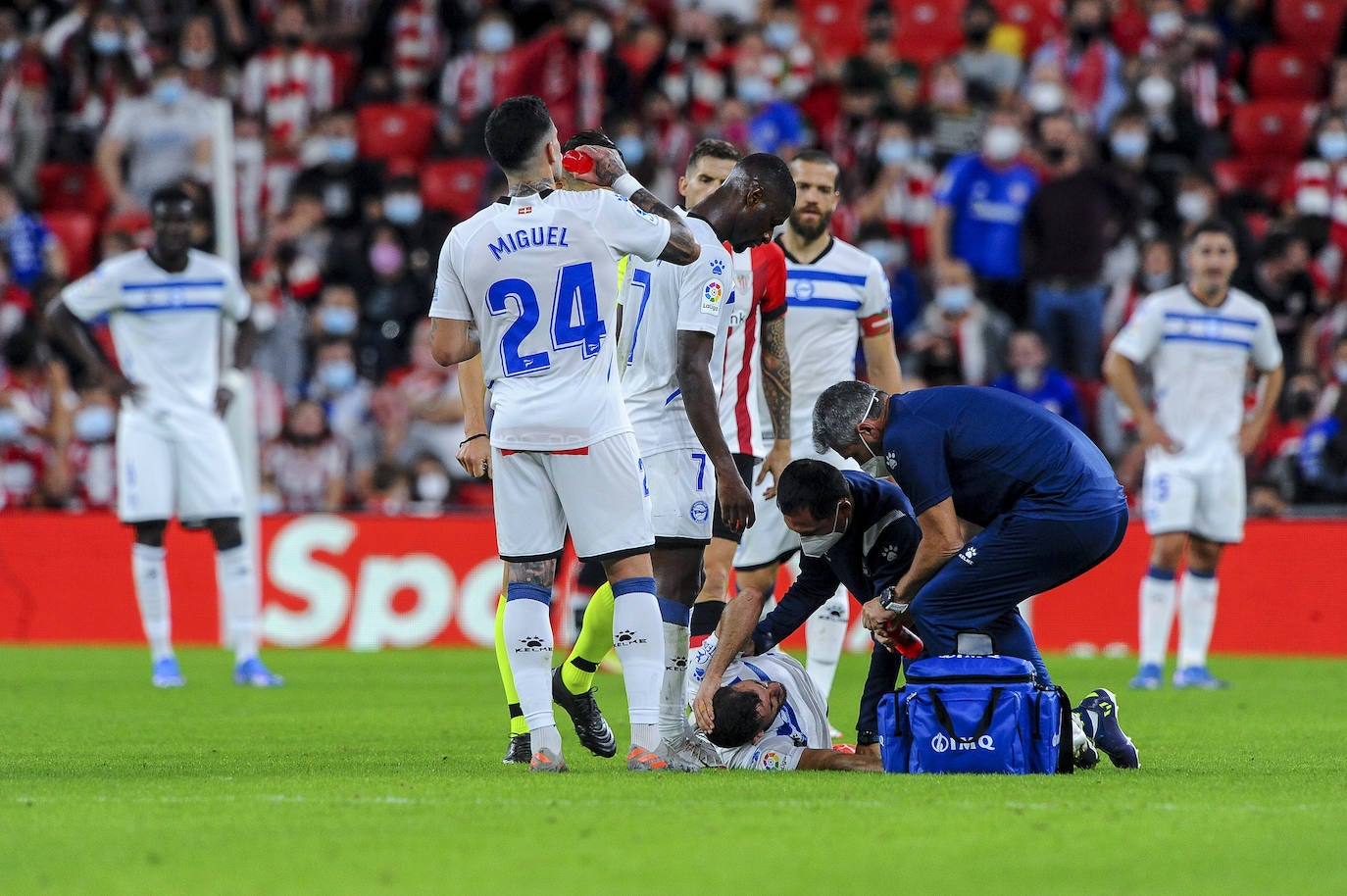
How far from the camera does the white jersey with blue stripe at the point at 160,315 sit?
12.1 metres

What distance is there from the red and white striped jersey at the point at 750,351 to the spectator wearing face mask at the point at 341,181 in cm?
1147

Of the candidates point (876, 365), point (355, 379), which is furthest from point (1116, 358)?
point (355, 379)

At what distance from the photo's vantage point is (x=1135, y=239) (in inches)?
712

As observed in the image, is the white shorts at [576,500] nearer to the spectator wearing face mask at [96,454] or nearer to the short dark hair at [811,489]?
the short dark hair at [811,489]

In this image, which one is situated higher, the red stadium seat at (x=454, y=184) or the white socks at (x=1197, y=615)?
the red stadium seat at (x=454, y=184)

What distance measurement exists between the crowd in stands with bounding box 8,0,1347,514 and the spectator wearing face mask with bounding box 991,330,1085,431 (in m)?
0.03

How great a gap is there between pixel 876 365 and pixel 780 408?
1.03 meters

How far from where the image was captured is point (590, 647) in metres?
7.81

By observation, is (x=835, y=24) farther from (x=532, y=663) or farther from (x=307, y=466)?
(x=532, y=663)

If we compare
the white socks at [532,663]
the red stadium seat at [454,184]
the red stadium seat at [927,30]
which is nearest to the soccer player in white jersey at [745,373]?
the white socks at [532,663]

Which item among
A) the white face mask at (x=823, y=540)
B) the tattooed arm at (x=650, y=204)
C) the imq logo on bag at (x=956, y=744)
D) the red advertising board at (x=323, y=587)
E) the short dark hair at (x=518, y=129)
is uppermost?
the short dark hair at (x=518, y=129)

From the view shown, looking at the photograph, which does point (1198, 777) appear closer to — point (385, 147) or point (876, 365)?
point (876, 365)

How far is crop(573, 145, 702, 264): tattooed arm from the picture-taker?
6820 mm

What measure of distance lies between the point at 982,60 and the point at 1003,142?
8.22 ft
